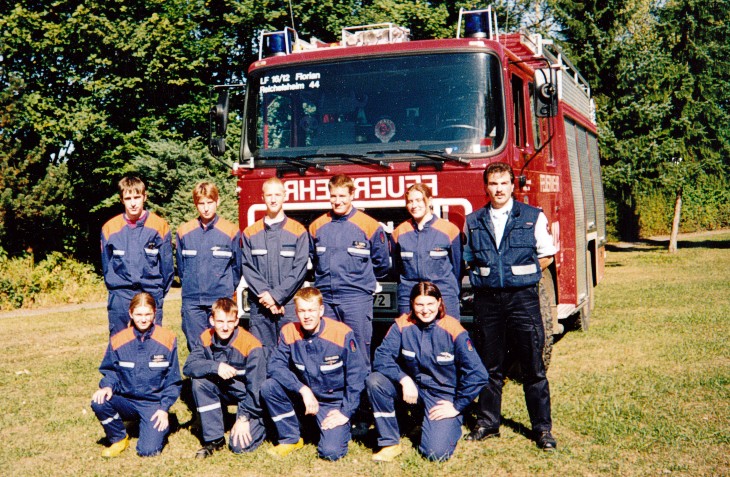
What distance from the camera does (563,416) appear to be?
587 centimetres

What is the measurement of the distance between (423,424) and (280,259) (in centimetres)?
164

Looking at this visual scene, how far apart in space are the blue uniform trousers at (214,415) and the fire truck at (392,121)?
1404 mm

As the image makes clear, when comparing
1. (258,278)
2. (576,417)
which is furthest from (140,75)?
(576,417)

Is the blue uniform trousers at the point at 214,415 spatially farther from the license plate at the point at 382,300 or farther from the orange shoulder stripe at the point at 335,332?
the license plate at the point at 382,300

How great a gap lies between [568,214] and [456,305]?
352cm

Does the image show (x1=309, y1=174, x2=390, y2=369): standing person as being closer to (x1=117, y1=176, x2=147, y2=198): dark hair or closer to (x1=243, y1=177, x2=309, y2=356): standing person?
(x1=243, y1=177, x2=309, y2=356): standing person

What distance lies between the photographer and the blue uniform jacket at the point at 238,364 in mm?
5340

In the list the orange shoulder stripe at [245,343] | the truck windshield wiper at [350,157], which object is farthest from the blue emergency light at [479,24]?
the orange shoulder stripe at [245,343]

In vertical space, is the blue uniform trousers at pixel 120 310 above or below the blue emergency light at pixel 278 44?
below

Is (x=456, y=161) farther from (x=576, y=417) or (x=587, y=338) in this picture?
(x=587, y=338)

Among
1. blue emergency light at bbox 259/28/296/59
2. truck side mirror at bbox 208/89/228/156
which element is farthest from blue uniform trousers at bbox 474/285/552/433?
blue emergency light at bbox 259/28/296/59

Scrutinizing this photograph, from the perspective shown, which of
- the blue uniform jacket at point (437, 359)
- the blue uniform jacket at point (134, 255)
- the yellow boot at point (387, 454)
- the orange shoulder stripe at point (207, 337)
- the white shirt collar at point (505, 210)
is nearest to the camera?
the yellow boot at point (387, 454)

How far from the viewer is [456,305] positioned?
5.60m

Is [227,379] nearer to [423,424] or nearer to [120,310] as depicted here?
[120,310]
